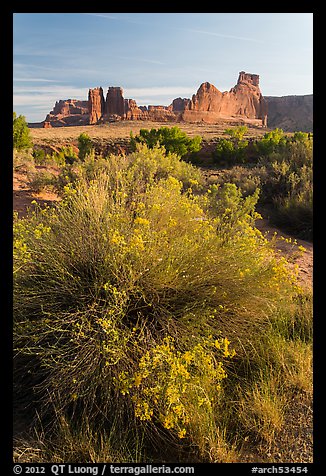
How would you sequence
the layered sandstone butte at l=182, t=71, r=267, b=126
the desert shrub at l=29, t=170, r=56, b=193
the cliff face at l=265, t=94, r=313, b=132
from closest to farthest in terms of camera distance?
the desert shrub at l=29, t=170, r=56, b=193, the layered sandstone butte at l=182, t=71, r=267, b=126, the cliff face at l=265, t=94, r=313, b=132

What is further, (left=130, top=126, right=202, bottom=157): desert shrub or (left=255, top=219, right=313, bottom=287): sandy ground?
(left=130, top=126, right=202, bottom=157): desert shrub

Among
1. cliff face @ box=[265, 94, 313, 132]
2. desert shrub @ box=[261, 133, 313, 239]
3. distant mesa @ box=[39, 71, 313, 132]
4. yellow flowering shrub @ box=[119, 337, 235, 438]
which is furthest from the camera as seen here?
cliff face @ box=[265, 94, 313, 132]

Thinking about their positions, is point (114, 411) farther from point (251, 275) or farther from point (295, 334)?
point (295, 334)

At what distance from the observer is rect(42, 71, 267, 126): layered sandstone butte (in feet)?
285

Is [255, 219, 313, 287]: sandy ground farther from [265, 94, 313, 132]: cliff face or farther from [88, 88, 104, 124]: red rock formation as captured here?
[265, 94, 313, 132]: cliff face

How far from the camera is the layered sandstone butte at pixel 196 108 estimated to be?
8688cm

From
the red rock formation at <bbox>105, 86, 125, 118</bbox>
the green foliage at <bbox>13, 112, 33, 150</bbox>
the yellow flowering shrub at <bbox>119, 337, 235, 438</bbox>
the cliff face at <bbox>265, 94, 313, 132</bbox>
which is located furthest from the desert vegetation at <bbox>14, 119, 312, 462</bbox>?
the cliff face at <bbox>265, 94, 313, 132</bbox>

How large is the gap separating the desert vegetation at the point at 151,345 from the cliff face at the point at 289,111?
9990cm

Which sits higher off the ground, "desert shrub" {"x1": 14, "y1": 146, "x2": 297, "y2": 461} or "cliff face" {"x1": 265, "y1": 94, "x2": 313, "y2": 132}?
"cliff face" {"x1": 265, "y1": 94, "x2": 313, "y2": 132}

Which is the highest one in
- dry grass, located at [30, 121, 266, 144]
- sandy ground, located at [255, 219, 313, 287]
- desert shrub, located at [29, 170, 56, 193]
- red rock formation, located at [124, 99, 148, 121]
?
red rock formation, located at [124, 99, 148, 121]

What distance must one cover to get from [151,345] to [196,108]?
9431 centimetres

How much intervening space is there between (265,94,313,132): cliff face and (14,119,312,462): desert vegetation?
99904mm
